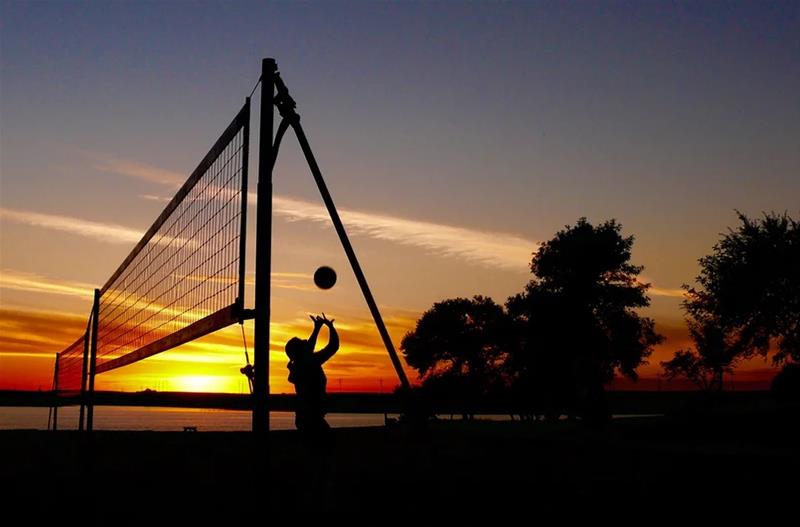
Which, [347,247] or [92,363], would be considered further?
[92,363]

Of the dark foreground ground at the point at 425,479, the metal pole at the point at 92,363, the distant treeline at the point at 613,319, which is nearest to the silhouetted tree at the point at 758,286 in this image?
the distant treeline at the point at 613,319

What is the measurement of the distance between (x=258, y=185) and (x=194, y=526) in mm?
4237

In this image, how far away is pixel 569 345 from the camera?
1874 inches

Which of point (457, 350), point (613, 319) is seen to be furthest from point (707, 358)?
point (457, 350)

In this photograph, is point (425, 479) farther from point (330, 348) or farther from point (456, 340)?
point (456, 340)

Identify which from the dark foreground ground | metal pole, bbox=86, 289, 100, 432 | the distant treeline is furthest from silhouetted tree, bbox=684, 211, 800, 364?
metal pole, bbox=86, 289, 100, 432

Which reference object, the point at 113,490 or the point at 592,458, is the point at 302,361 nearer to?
the point at 113,490

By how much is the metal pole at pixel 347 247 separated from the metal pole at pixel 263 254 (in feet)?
1.66

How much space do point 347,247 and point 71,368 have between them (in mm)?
20037

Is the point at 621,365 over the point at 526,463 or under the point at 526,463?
over

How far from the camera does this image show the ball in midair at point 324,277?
11836 millimetres

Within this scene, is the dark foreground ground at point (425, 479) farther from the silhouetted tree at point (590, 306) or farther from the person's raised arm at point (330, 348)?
the silhouetted tree at point (590, 306)

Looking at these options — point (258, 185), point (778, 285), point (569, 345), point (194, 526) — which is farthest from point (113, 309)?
point (569, 345)

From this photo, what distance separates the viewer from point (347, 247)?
12.1 metres
